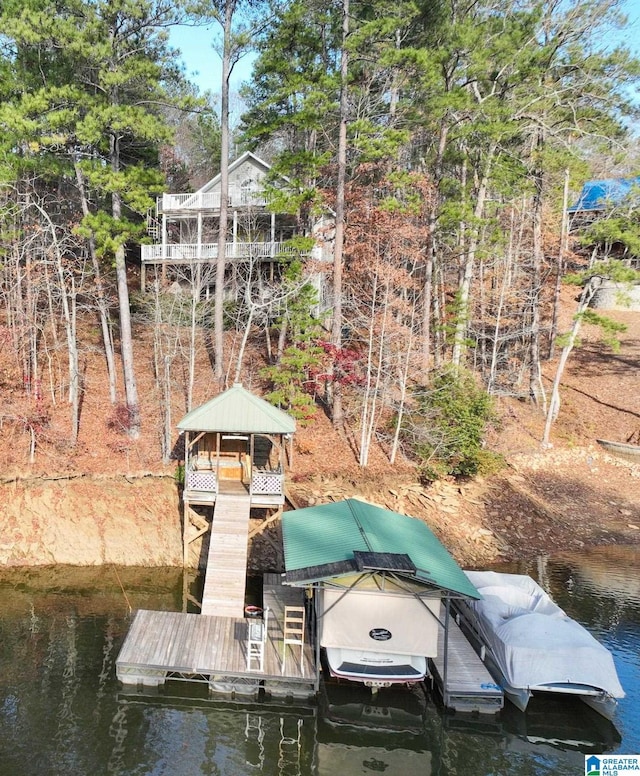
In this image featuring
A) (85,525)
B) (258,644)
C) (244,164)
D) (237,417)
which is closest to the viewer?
(258,644)

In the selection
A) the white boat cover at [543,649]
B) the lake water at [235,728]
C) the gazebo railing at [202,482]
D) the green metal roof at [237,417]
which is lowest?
the lake water at [235,728]

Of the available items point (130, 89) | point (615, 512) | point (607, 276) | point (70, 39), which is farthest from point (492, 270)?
point (70, 39)

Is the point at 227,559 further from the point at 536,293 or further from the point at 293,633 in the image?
the point at 536,293

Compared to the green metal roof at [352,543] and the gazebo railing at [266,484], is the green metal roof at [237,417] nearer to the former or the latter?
the gazebo railing at [266,484]

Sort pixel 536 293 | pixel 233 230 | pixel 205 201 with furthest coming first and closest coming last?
1. pixel 205 201
2. pixel 233 230
3. pixel 536 293

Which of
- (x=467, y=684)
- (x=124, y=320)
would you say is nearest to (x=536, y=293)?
(x=124, y=320)

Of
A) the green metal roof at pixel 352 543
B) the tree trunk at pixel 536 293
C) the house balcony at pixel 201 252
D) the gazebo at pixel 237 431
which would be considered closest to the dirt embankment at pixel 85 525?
the gazebo at pixel 237 431
